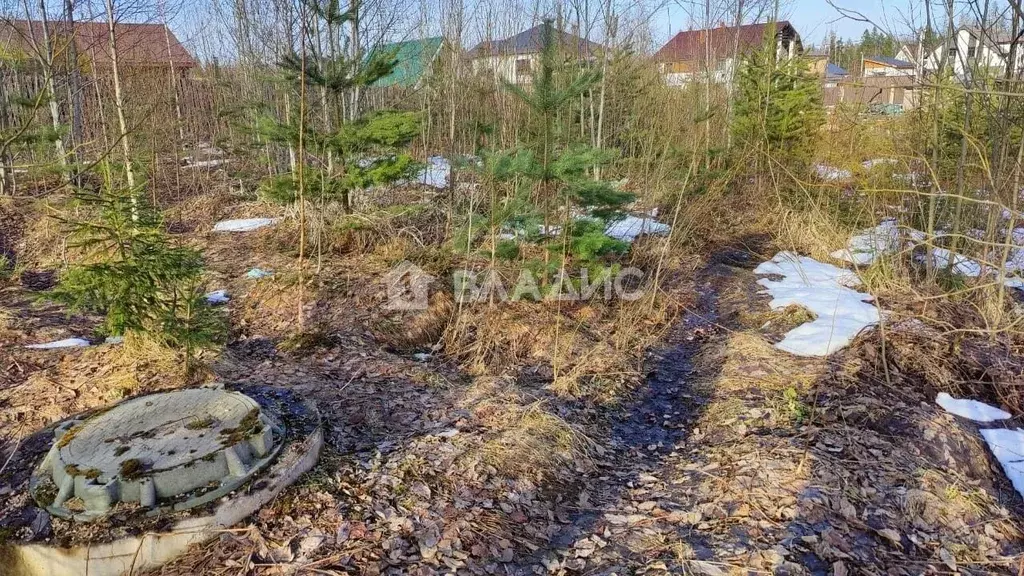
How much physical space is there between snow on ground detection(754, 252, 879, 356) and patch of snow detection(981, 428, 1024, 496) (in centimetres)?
127

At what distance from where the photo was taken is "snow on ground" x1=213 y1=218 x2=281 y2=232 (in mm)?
9094

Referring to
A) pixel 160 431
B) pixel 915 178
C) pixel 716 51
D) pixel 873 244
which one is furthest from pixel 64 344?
pixel 716 51

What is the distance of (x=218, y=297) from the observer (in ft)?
20.0

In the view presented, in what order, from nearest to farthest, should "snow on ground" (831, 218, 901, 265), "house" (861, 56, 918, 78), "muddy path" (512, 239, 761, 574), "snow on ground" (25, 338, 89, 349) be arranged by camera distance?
"muddy path" (512, 239, 761, 574)
"house" (861, 56, 918, 78)
"snow on ground" (25, 338, 89, 349)
"snow on ground" (831, 218, 901, 265)

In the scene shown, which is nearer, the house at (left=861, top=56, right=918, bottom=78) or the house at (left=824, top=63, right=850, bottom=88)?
the house at (left=861, top=56, right=918, bottom=78)

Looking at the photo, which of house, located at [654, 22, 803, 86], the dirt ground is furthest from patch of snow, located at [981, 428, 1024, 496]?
house, located at [654, 22, 803, 86]

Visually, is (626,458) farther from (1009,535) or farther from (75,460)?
(75,460)

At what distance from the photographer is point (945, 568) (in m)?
2.70

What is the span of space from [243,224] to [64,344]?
493 centimetres

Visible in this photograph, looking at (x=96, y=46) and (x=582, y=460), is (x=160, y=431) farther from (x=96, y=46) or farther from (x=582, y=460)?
(x=96, y=46)

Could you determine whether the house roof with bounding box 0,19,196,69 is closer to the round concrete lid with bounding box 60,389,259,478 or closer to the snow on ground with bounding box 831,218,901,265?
the round concrete lid with bounding box 60,389,259,478

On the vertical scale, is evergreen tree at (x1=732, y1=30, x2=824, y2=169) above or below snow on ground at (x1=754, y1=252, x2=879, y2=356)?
above

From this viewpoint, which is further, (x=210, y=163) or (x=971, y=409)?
(x=210, y=163)

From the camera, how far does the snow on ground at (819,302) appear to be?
5.33m
